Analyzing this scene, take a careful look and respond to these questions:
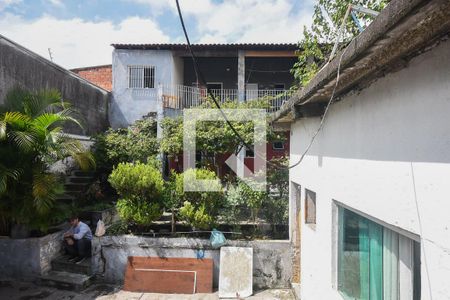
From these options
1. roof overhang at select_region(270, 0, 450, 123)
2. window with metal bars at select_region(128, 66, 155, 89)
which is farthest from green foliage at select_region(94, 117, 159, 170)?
roof overhang at select_region(270, 0, 450, 123)

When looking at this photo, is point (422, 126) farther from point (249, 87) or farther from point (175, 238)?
point (249, 87)

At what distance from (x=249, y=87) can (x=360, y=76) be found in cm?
1563

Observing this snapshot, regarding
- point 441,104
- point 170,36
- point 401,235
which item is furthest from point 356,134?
point 170,36

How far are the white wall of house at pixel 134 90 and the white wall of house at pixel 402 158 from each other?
12.2m

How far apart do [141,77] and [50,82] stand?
18.3 ft

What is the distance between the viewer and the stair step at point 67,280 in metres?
7.22

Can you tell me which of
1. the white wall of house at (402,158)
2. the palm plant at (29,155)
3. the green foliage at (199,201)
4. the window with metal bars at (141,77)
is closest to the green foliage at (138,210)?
the green foliage at (199,201)

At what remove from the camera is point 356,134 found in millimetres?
3217

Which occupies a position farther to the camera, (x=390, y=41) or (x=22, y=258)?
(x=22, y=258)

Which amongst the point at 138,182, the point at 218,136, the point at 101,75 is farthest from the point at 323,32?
the point at 101,75

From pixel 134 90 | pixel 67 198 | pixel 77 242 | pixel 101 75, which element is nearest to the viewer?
pixel 77 242

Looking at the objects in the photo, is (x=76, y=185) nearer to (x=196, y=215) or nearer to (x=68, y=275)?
(x=68, y=275)

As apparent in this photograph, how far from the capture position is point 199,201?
25.6ft

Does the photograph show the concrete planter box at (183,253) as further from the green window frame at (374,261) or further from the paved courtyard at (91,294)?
the green window frame at (374,261)
